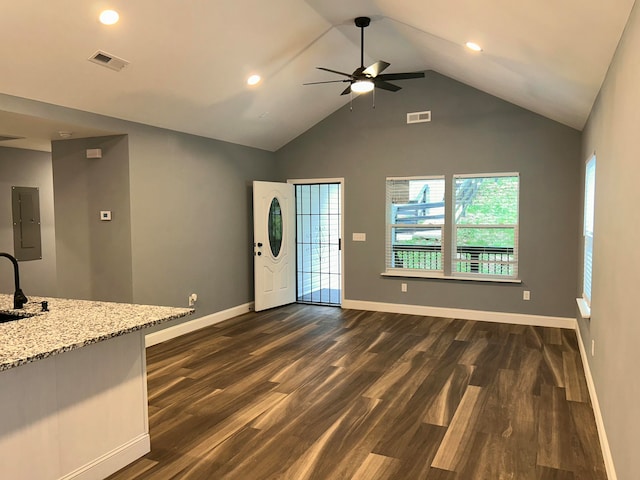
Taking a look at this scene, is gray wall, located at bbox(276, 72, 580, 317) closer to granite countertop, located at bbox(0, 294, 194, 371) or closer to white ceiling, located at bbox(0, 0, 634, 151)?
white ceiling, located at bbox(0, 0, 634, 151)

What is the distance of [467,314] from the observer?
21.1 feet

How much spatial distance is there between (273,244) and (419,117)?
2.86m

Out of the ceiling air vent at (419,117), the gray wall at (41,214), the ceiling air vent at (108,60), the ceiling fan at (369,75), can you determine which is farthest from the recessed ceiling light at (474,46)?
the gray wall at (41,214)

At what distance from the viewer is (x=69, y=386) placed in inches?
95.7

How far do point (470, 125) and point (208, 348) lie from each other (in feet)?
14.7

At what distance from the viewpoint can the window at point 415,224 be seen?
6.64m

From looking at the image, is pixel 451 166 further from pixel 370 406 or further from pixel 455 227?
pixel 370 406

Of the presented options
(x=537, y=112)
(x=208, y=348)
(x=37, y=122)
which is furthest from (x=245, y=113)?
(x=537, y=112)

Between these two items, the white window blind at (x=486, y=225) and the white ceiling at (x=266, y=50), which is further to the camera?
the white window blind at (x=486, y=225)

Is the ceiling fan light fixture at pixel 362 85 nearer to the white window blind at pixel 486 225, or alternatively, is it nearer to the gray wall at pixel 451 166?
the gray wall at pixel 451 166

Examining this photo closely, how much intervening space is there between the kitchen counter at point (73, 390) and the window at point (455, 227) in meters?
4.61

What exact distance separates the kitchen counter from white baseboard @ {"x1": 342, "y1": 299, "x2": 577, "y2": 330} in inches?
180

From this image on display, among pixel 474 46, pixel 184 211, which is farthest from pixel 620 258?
pixel 184 211

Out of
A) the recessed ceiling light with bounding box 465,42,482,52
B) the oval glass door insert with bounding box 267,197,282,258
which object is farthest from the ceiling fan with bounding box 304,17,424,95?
the oval glass door insert with bounding box 267,197,282,258
